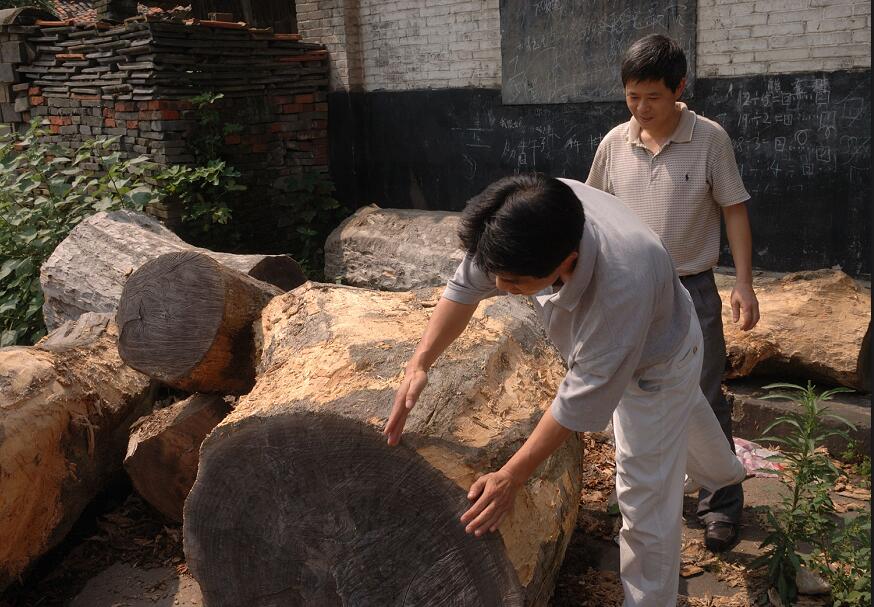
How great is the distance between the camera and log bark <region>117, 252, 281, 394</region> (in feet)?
11.5

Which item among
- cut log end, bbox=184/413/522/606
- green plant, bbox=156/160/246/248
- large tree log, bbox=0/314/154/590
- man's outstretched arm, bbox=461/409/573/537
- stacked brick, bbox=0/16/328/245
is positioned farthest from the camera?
stacked brick, bbox=0/16/328/245

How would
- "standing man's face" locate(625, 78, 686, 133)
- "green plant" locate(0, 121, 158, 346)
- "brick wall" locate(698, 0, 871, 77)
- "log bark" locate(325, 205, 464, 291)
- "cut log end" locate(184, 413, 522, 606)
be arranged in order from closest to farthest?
"cut log end" locate(184, 413, 522, 606) < "standing man's face" locate(625, 78, 686, 133) < "brick wall" locate(698, 0, 871, 77) < "green plant" locate(0, 121, 158, 346) < "log bark" locate(325, 205, 464, 291)

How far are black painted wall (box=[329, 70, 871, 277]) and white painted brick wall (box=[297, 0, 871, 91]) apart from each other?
119 mm

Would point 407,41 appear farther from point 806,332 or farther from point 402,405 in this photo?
point 402,405

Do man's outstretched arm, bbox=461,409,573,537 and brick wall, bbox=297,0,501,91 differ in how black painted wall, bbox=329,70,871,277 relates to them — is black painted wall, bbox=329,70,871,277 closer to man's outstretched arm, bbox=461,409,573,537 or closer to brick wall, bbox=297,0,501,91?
brick wall, bbox=297,0,501,91

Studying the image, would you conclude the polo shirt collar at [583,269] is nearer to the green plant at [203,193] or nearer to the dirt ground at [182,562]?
the dirt ground at [182,562]

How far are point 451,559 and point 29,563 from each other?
1.99 metres

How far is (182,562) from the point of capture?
11.8ft

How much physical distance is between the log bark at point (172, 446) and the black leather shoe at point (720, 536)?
6.64 ft

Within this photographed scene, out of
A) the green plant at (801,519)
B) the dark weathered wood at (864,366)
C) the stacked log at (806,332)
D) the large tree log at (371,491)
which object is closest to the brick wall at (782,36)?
the stacked log at (806,332)

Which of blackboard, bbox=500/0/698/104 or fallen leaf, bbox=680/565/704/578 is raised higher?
blackboard, bbox=500/0/698/104

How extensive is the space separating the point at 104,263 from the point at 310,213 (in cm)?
344

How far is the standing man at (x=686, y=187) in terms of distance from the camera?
9.85 feet

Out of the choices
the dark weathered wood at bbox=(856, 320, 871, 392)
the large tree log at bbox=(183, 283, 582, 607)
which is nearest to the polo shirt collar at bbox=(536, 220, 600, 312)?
the large tree log at bbox=(183, 283, 582, 607)
